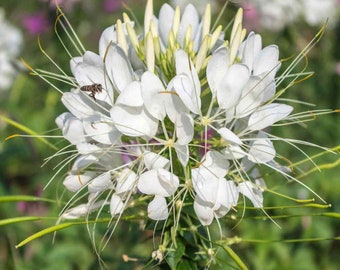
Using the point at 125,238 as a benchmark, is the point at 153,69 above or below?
above

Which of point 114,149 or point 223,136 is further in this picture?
point 114,149

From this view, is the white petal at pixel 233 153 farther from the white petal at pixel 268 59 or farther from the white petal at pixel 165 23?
the white petal at pixel 165 23

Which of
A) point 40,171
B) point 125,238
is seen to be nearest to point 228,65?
point 125,238

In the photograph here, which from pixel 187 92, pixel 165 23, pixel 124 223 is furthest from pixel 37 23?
pixel 187 92

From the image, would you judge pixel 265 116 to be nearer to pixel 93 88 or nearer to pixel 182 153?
pixel 182 153

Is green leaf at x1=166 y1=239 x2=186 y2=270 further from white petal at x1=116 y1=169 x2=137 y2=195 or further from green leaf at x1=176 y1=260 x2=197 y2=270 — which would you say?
white petal at x1=116 y1=169 x2=137 y2=195

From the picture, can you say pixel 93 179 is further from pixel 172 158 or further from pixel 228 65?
pixel 228 65

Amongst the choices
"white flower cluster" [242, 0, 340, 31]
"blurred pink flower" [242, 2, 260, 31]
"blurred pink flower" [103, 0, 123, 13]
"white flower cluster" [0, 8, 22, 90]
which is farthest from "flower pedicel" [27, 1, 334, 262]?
"blurred pink flower" [103, 0, 123, 13]
